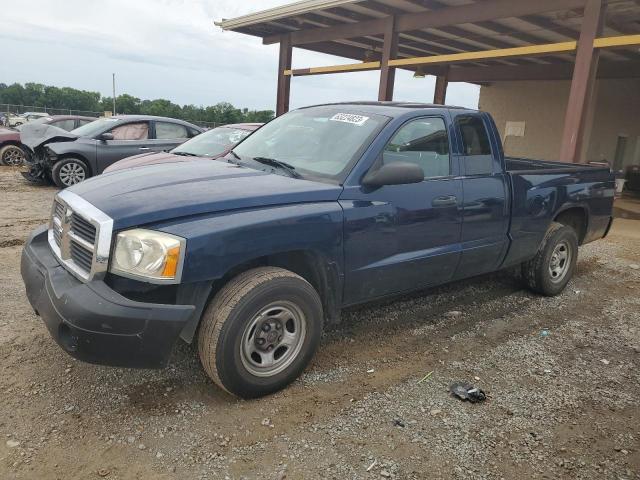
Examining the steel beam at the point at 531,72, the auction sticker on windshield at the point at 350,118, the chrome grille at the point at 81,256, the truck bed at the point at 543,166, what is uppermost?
the steel beam at the point at 531,72

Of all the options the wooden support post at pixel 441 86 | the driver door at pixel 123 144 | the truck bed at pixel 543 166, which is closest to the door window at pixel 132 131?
the driver door at pixel 123 144

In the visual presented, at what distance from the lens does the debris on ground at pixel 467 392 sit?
3.17m

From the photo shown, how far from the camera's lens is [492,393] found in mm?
3256

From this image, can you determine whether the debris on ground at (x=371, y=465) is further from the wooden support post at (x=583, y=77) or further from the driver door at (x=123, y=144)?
the driver door at (x=123, y=144)

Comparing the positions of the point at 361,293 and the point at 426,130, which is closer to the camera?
the point at 361,293

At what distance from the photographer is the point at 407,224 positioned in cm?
358

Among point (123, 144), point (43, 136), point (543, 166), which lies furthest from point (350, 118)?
point (43, 136)

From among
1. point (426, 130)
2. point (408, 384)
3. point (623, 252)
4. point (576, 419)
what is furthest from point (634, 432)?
point (623, 252)

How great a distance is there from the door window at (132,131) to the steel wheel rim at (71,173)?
91 centimetres

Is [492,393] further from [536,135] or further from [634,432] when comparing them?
[536,135]

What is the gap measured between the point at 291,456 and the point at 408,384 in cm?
105

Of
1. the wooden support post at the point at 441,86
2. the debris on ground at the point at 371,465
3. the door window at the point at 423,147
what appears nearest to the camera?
the debris on ground at the point at 371,465

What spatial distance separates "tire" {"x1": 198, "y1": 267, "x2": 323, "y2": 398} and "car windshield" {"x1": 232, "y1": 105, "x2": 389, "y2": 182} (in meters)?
0.87

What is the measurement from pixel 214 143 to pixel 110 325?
5.60 metres
